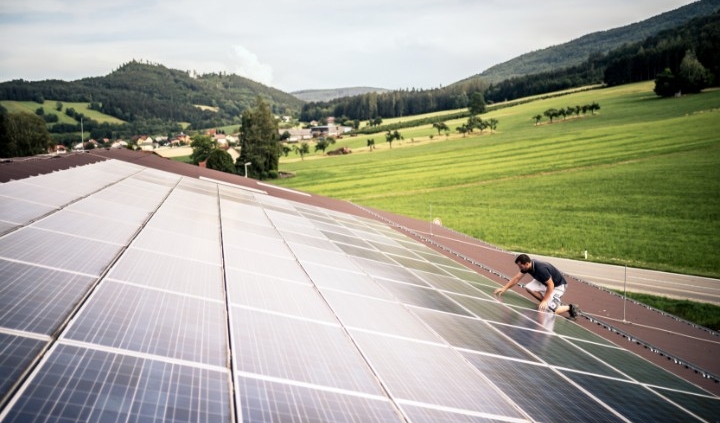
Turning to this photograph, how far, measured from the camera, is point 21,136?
333 ft

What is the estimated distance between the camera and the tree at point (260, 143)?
102 m

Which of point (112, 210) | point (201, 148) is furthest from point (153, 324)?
point (201, 148)

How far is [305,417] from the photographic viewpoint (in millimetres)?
4594

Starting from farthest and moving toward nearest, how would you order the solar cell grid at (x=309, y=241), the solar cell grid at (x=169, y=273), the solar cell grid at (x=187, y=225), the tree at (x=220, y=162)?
1. the tree at (x=220, y=162)
2. the solar cell grid at (x=309, y=241)
3. the solar cell grid at (x=187, y=225)
4. the solar cell grid at (x=169, y=273)

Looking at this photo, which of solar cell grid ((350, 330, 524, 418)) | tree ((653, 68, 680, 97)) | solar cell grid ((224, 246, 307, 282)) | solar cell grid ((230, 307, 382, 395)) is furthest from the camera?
tree ((653, 68, 680, 97))

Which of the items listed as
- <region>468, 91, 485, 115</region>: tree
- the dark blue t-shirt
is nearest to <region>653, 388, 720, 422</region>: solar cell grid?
the dark blue t-shirt

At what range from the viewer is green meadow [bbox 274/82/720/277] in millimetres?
Answer: 40375

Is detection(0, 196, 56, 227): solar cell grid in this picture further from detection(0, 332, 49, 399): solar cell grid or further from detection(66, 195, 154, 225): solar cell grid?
detection(0, 332, 49, 399): solar cell grid

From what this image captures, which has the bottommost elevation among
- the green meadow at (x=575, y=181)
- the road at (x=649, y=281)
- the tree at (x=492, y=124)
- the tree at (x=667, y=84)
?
the road at (x=649, y=281)

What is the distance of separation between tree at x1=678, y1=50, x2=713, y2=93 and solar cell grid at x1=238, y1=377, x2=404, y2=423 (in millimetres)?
141794

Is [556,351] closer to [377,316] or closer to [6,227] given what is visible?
[377,316]

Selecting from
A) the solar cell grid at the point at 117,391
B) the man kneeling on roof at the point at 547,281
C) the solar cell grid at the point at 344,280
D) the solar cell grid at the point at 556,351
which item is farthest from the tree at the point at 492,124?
the solar cell grid at the point at 117,391

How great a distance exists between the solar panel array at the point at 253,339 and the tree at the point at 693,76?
134 meters

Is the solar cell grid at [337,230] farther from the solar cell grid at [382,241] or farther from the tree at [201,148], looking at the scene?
the tree at [201,148]
